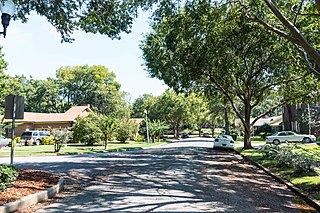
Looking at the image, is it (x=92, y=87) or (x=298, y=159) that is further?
(x=92, y=87)

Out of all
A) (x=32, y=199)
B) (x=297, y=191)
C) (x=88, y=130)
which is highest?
(x=88, y=130)

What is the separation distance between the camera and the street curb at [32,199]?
19.4 ft

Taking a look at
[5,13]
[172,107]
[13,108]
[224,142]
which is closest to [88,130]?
[224,142]

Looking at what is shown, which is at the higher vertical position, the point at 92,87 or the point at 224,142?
the point at 92,87

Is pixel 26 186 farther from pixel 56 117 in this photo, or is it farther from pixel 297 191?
pixel 56 117

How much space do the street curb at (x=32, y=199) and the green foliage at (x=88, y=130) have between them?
2451 centimetres

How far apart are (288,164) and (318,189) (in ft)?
15.9

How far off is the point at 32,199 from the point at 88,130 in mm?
26484

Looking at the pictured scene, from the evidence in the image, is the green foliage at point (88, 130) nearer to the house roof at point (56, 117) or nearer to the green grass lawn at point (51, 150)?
the green grass lawn at point (51, 150)

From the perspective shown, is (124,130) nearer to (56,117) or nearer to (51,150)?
(56,117)

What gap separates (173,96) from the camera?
2302 inches

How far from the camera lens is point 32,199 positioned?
22.4 ft

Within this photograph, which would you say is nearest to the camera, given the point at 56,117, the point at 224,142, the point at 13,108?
the point at 13,108

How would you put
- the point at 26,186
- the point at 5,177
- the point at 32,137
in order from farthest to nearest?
the point at 32,137, the point at 26,186, the point at 5,177
